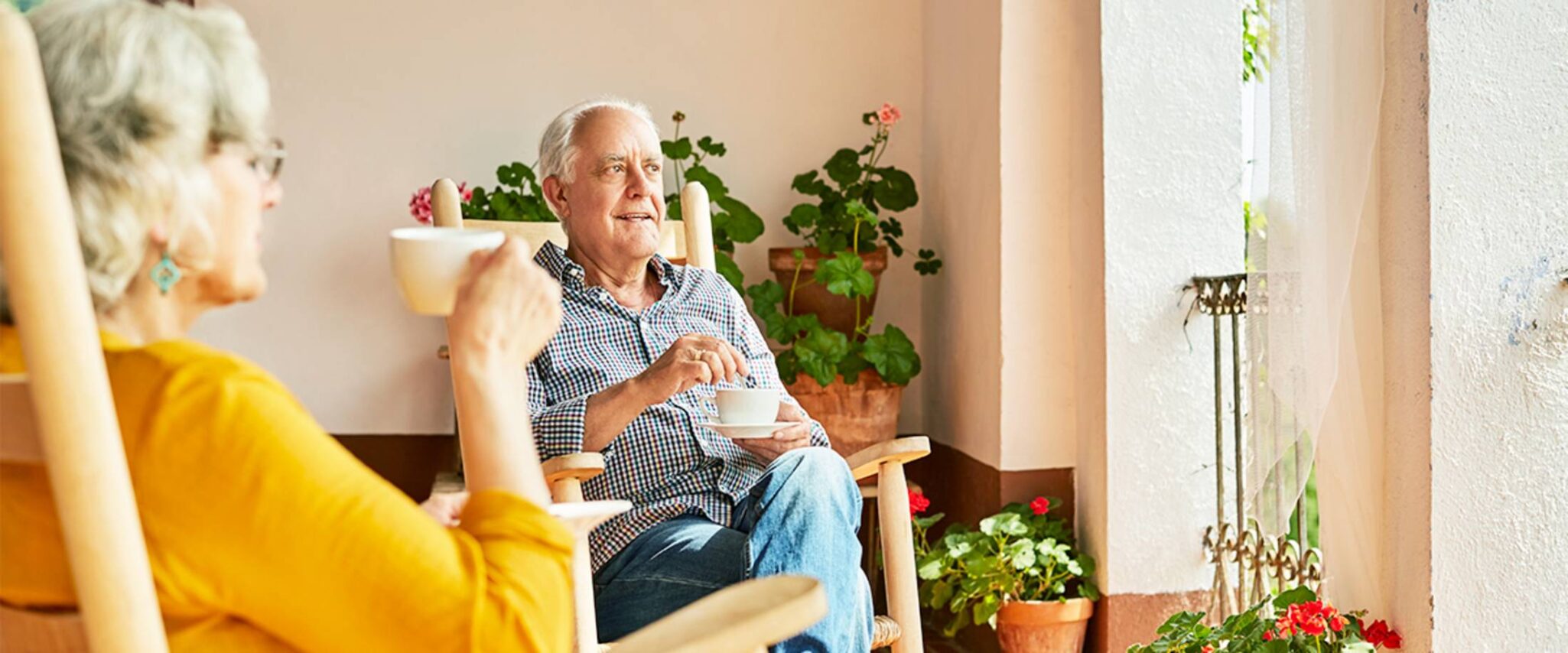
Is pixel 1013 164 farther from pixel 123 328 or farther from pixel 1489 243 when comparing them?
pixel 123 328

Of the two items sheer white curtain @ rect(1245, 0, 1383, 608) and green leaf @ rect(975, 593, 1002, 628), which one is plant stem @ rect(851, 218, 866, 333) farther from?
sheer white curtain @ rect(1245, 0, 1383, 608)

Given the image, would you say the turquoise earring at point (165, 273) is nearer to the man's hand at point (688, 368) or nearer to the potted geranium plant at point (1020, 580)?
the man's hand at point (688, 368)

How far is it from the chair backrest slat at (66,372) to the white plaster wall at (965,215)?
233 centimetres

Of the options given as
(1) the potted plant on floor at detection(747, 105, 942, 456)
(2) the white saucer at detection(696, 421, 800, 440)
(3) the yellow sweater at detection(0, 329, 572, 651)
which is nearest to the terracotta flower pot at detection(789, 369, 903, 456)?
(1) the potted plant on floor at detection(747, 105, 942, 456)

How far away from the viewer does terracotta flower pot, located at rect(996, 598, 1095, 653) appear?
2762 millimetres

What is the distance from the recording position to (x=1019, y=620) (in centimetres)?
277

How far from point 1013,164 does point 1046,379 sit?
0.45m

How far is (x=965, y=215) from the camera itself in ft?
10.6

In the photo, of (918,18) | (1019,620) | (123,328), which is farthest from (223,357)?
(918,18)

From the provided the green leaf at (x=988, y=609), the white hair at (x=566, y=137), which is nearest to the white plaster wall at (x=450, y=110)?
the green leaf at (x=988, y=609)

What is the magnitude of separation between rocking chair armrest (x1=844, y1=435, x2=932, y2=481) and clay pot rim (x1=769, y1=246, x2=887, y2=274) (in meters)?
1.22

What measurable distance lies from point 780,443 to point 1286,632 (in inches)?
31.9

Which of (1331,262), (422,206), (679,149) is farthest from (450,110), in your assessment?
(1331,262)

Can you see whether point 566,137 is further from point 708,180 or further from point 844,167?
point 844,167
